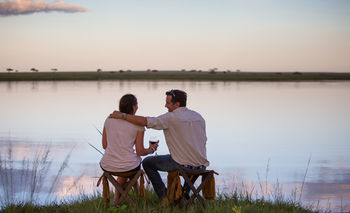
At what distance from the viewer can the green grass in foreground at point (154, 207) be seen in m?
5.54

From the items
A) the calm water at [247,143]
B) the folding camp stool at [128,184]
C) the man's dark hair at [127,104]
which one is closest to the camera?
the folding camp stool at [128,184]

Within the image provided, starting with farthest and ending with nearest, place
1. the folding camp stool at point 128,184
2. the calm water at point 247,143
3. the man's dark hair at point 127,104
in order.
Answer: the calm water at point 247,143 → the man's dark hair at point 127,104 → the folding camp stool at point 128,184

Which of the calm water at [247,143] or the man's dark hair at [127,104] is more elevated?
the man's dark hair at [127,104]

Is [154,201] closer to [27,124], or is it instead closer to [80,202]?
[80,202]

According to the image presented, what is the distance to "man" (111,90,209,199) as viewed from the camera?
5.58m

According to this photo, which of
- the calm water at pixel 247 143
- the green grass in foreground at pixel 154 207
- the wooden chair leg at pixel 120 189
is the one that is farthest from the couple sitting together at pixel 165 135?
the calm water at pixel 247 143

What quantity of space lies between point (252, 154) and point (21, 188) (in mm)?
6247

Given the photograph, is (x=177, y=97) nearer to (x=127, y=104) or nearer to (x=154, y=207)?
(x=127, y=104)

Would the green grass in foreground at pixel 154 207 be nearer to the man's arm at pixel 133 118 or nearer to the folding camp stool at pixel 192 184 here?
the folding camp stool at pixel 192 184

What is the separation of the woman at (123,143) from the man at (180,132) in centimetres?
10

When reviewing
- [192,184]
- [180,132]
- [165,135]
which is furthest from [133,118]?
[192,184]

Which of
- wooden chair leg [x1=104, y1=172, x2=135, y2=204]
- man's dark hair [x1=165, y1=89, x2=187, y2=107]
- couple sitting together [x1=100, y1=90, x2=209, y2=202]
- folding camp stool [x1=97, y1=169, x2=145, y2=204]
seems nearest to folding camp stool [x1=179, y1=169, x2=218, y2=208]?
couple sitting together [x1=100, y1=90, x2=209, y2=202]

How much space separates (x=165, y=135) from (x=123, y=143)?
0.51 m

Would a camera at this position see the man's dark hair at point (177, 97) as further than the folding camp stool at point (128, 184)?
Yes
